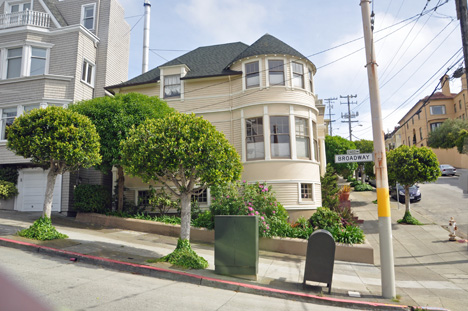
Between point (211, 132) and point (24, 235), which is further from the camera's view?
point (24, 235)

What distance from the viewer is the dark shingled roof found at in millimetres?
16953

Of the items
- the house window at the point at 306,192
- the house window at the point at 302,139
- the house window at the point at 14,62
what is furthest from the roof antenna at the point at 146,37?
the house window at the point at 306,192

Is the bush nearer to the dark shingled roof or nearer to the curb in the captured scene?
the curb

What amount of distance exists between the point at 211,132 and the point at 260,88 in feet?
24.9

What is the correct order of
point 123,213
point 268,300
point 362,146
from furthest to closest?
point 362,146
point 123,213
point 268,300

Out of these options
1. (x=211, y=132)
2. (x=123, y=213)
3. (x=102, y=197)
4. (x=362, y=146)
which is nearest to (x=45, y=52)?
(x=102, y=197)

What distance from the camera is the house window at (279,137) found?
1579 cm

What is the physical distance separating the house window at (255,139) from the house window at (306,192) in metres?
2.49

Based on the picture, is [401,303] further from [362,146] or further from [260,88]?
[362,146]

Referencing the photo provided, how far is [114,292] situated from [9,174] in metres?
14.3

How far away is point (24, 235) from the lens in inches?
408

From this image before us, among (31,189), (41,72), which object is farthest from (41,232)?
(41,72)

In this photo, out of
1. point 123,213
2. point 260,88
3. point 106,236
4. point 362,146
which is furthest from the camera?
point 362,146

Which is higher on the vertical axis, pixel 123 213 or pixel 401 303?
pixel 123 213
